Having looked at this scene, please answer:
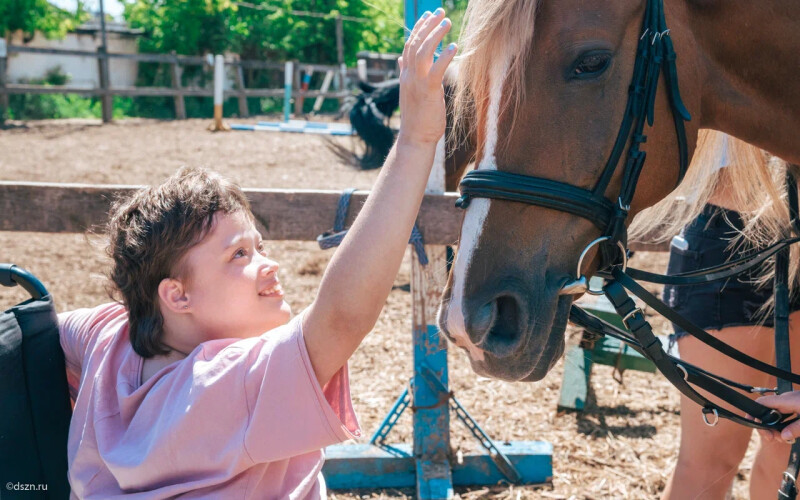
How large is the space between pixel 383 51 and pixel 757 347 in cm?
2996

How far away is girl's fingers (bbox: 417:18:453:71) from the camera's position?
1114 millimetres

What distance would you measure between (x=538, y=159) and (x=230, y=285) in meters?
0.67

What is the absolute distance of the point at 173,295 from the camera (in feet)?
4.44

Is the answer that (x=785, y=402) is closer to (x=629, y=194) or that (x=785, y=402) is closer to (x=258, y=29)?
(x=629, y=194)

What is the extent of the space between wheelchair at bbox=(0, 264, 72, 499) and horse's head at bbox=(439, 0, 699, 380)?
93 cm

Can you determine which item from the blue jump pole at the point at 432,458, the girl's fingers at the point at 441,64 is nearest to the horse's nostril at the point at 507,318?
the girl's fingers at the point at 441,64

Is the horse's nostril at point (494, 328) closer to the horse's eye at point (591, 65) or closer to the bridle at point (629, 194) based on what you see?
the bridle at point (629, 194)

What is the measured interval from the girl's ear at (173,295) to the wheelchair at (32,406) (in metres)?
0.40

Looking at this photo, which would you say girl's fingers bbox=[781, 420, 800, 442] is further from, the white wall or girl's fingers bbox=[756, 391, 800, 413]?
the white wall

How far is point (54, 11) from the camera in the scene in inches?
921

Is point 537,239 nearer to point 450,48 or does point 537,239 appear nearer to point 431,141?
point 431,141

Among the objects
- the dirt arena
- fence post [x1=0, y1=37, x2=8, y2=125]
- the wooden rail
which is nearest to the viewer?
the wooden rail

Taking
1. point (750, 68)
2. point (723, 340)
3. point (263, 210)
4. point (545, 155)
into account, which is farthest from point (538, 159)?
point (263, 210)

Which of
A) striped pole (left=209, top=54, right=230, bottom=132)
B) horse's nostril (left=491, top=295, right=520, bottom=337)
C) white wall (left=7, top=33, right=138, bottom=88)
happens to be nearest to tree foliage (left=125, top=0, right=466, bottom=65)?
white wall (left=7, top=33, right=138, bottom=88)
